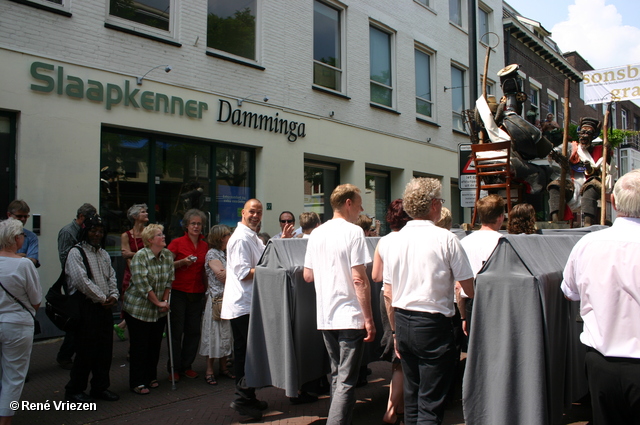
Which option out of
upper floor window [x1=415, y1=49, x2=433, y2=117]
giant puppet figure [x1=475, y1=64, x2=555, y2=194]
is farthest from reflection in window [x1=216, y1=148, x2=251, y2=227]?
upper floor window [x1=415, y1=49, x2=433, y2=117]

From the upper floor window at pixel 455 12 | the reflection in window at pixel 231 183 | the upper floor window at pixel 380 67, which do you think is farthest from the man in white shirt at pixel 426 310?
the upper floor window at pixel 455 12

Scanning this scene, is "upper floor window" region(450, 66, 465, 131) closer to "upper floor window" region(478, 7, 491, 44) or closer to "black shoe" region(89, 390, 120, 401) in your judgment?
"upper floor window" region(478, 7, 491, 44)

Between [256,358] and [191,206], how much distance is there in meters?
5.60

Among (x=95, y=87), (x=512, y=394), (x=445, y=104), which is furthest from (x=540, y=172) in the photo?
(x=445, y=104)

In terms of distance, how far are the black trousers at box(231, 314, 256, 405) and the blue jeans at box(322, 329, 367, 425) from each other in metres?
1.00

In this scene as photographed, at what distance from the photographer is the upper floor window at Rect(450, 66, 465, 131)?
16719 millimetres

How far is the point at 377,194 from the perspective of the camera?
46.3 ft

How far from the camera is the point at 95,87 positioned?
26.3ft

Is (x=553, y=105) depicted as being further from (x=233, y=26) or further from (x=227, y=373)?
(x=227, y=373)

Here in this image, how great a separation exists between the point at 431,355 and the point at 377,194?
1101 centimetres

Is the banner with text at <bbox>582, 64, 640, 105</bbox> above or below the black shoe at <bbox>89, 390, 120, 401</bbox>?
above

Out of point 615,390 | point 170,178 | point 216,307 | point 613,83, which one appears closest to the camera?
point 615,390

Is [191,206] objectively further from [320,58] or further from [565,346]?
[565,346]

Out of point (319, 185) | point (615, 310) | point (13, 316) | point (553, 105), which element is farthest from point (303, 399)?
point (553, 105)
